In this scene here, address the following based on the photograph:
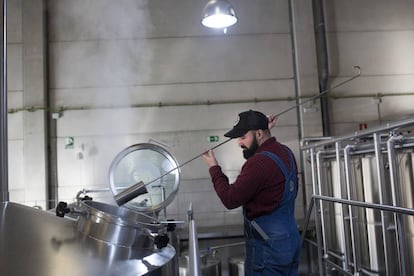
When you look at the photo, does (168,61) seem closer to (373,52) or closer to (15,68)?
(15,68)

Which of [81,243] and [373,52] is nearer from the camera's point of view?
[81,243]

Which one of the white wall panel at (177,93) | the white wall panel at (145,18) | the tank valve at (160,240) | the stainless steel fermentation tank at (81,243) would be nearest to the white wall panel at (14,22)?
the white wall panel at (145,18)

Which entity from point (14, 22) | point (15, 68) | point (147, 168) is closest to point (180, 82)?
point (147, 168)

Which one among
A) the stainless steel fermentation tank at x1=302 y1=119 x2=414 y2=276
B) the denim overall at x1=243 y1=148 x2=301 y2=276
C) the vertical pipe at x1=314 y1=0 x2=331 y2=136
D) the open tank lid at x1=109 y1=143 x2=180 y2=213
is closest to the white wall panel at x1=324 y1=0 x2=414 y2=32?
the vertical pipe at x1=314 y1=0 x2=331 y2=136

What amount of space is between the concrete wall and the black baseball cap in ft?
7.14

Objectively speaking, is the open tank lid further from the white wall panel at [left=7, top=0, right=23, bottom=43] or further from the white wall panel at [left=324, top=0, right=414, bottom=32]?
the white wall panel at [left=324, top=0, right=414, bottom=32]

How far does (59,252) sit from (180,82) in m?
3.07

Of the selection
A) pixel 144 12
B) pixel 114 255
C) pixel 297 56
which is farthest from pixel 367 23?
pixel 114 255

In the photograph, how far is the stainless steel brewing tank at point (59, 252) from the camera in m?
1.02

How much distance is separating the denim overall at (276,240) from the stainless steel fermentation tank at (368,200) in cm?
42

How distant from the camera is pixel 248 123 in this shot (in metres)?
1.74

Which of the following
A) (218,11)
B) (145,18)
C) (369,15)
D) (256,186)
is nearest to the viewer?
(256,186)

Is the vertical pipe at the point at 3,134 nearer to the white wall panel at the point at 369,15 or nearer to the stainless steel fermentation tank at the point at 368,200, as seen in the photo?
the stainless steel fermentation tank at the point at 368,200

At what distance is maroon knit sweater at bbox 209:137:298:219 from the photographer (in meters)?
1.59
